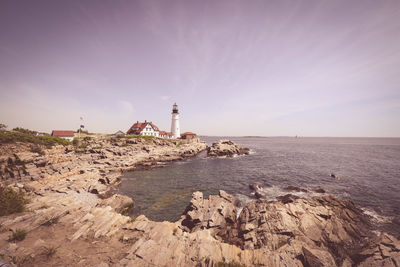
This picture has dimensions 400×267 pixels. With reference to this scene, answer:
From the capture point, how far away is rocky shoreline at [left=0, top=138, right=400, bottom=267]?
7301 millimetres

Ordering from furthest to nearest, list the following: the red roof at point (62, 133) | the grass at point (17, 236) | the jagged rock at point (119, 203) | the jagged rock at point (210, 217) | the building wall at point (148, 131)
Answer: the building wall at point (148, 131), the red roof at point (62, 133), the jagged rock at point (119, 203), the jagged rock at point (210, 217), the grass at point (17, 236)

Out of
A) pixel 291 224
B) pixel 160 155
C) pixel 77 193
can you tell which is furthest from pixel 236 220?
pixel 160 155

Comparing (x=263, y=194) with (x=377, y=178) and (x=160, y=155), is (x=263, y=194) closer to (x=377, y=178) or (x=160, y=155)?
(x=377, y=178)

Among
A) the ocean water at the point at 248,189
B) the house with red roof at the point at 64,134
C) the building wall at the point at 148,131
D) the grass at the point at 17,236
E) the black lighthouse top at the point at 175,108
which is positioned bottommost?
the ocean water at the point at 248,189

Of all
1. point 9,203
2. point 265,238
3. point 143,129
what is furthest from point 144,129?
point 265,238

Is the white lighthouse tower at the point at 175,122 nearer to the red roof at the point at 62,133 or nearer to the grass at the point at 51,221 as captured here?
the red roof at the point at 62,133

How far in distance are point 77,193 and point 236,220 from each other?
19.1 metres

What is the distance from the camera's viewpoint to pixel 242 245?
11.3 m

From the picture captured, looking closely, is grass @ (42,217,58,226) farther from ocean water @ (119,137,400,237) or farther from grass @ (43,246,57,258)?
ocean water @ (119,137,400,237)

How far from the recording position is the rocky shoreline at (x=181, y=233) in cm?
730

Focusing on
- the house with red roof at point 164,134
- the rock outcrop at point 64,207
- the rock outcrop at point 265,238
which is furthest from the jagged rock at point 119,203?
the house with red roof at point 164,134

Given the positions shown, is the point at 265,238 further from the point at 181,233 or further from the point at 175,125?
the point at 175,125

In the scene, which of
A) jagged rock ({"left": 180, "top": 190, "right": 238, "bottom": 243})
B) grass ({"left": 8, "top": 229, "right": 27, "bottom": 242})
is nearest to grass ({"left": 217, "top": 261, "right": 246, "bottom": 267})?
jagged rock ({"left": 180, "top": 190, "right": 238, "bottom": 243})

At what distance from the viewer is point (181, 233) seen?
10070 mm
